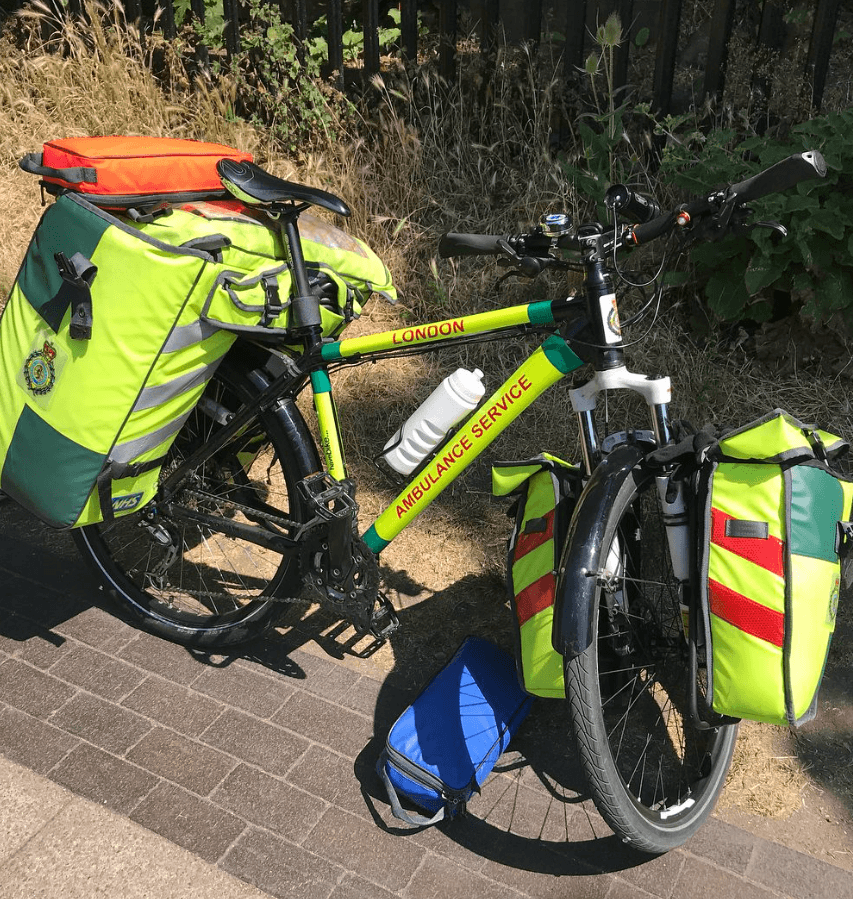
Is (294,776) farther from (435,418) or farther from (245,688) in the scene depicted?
(435,418)

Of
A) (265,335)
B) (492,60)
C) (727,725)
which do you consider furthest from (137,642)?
(492,60)

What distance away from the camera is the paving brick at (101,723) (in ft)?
9.37

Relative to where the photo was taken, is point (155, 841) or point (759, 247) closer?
point (155, 841)

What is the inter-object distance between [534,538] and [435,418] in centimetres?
44

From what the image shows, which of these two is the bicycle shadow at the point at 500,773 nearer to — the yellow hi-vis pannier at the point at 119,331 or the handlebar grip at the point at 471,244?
the yellow hi-vis pannier at the point at 119,331

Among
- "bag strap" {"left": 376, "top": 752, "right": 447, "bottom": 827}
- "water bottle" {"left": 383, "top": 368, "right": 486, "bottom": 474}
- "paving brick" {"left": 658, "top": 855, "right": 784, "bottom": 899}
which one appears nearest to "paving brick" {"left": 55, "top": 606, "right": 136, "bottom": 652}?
"bag strap" {"left": 376, "top": 752, "right": 447, "bottom": 827}

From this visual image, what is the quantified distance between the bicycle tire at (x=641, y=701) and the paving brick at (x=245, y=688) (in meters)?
1.03

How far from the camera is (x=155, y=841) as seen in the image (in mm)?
2549

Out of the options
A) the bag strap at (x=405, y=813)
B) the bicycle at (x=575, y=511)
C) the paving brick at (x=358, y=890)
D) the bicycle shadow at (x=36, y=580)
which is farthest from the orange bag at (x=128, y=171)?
the paving brick at (x=358, y=890)

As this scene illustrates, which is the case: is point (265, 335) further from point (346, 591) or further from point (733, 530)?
point (733, 530)

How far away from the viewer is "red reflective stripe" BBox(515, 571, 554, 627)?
2465mm

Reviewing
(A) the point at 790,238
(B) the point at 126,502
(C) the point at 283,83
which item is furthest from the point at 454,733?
(C) the point at 283,83

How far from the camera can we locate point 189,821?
2.61m

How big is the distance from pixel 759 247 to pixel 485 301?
4.58ft
